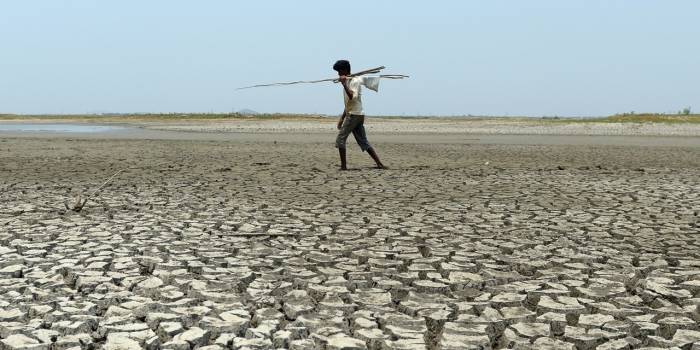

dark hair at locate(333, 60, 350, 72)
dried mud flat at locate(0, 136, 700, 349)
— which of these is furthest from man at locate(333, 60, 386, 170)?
dried mud flat at locate(0, 136, 700, 349)

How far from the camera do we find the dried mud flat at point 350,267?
8.97 ft

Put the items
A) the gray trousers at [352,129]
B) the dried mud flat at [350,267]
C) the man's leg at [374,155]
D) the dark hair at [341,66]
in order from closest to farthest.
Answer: the dried mud flat at [350,267]
the dark hair at [341,66]
the gray trousers at [352,129]
the man's leg at [374,155]

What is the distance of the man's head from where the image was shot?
8.74 metres

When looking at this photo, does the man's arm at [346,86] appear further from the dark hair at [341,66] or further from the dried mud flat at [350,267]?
the dried mud flat at [350,267]

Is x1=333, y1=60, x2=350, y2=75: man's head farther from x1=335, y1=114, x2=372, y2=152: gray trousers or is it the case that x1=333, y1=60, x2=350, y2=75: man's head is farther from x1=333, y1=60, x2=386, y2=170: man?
x1=335, y1=114, x2=372, y2=152: gray trousers

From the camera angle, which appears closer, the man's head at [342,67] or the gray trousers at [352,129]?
the man's head at [342,67]

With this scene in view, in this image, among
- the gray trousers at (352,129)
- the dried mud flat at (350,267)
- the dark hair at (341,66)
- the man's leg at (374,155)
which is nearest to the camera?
the dried mud flat at (350,267)

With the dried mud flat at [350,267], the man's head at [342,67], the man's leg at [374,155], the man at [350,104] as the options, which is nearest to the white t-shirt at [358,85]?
the man at [350,104]

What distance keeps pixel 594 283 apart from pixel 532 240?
1139 mm

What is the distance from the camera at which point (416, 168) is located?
10.4m

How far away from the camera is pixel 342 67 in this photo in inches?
345

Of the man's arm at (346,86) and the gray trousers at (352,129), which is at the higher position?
the man's arm at (346,86)

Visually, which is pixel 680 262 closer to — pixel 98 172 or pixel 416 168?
pixel 416 168

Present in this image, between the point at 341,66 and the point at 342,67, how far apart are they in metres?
0.02
